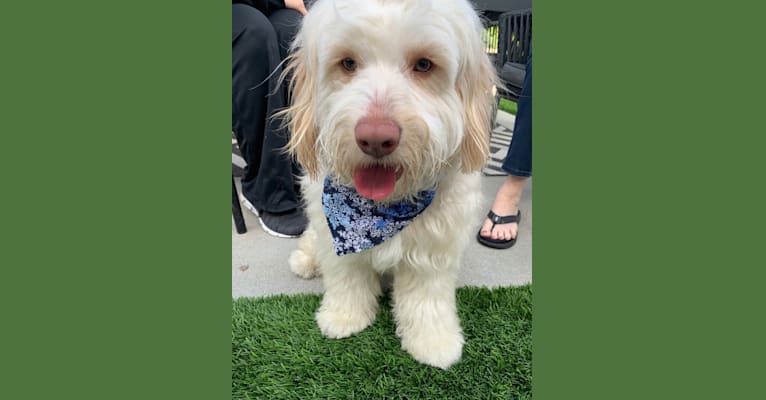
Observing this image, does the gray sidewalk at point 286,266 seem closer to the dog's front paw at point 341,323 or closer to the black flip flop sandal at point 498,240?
the black flip flop sandal at point 498,240

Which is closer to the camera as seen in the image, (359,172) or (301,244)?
(359,172)

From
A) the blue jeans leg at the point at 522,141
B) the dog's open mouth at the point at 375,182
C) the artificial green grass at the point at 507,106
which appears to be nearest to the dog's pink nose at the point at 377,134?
the dog's open mouth at the point at 375,182

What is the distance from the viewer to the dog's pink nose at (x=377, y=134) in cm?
120

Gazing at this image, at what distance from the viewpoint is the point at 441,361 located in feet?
5.74

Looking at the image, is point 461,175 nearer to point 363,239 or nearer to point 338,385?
point 363,239

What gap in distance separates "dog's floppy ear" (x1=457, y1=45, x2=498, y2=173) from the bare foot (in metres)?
1.25

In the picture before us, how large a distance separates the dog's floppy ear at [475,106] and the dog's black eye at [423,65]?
14 cm

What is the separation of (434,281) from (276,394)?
76 centimetres

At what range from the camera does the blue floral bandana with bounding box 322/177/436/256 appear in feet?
5.32

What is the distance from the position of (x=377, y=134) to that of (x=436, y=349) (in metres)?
1.01

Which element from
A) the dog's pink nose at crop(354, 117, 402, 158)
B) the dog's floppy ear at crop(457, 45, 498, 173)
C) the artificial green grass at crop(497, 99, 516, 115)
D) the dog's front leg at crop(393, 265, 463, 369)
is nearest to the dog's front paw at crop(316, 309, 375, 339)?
the dog's front leg at crop(393, 265, 463, 369)

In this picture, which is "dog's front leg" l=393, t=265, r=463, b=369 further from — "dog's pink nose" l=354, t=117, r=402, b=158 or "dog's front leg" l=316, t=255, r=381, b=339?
"dog's pink nose" l=354, t=117, r=402, b=158

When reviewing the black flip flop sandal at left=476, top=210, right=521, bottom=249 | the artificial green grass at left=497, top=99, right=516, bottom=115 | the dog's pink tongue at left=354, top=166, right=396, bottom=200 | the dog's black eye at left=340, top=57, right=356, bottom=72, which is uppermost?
the dog's black eye at left=340, top=57, right=356, bottom=72

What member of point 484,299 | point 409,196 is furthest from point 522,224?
point 409,196
